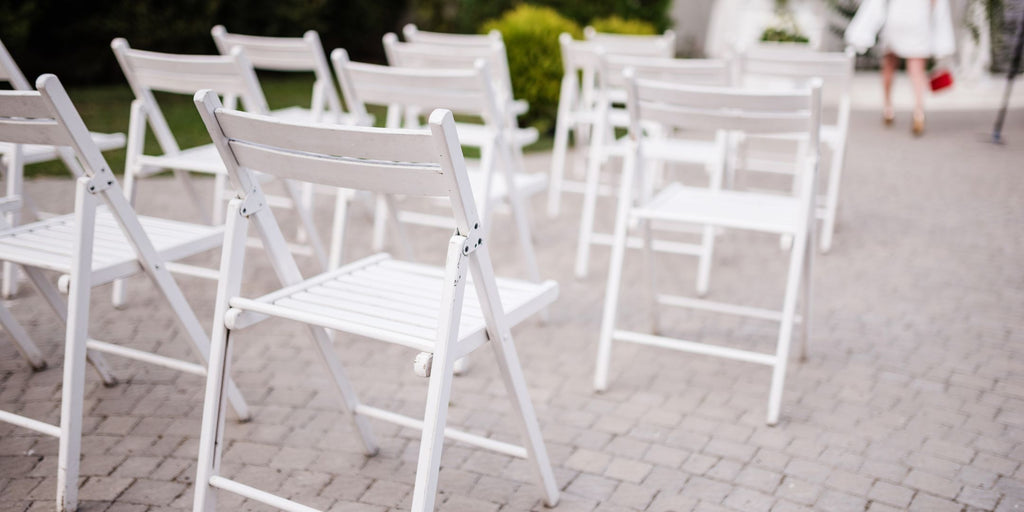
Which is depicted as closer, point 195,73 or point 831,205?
point 195,73

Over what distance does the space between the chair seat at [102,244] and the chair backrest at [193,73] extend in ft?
2.59

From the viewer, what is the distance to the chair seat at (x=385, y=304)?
7.48 ft

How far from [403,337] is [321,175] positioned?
46 centimetres

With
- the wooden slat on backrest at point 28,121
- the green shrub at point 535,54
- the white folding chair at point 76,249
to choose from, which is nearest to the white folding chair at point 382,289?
the white folding chair at point 76,249

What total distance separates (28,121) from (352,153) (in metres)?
1.12

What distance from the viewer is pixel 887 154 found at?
25.9ft

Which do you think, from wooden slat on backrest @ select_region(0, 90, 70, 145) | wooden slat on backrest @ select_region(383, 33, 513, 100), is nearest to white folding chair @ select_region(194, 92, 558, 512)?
wooden slat on backrest @ select_region(0, 90, 70, 145)

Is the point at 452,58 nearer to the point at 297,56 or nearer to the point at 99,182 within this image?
the point at 297,56

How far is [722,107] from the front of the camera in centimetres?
317

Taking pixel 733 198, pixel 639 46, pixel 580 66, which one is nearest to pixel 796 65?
pixel 639 46

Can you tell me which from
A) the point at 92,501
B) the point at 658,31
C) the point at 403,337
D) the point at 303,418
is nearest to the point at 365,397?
the point at 303,418

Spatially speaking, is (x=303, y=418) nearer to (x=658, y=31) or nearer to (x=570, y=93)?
(x=570, y=93)

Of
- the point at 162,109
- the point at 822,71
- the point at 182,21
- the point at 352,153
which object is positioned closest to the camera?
the point at 352,153

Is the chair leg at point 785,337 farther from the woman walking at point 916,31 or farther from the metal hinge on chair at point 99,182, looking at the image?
the woman walking at point 916,31
